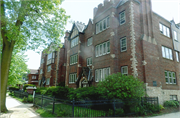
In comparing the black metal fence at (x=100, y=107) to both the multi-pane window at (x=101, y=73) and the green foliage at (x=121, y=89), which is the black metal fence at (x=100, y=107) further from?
the multi-pane window at (x=101, y=73)

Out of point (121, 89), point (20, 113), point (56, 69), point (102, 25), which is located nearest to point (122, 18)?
point (102, 25)

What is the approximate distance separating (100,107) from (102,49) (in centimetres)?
854

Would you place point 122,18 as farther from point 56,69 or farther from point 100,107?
point 56,69

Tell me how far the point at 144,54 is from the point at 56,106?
1055cm

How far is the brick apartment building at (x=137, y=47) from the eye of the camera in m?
14.9

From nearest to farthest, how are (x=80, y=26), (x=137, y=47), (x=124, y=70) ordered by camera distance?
(x=137, y=47) → (x=124, y=70) → (x=80, y=26)

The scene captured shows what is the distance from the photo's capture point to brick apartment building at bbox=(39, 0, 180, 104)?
14867mm

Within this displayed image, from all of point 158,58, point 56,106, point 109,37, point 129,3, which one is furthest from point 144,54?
point 56,106

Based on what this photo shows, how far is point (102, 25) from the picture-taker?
18641 millimetres

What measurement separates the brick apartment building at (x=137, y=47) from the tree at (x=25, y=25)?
618cm

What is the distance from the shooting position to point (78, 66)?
2272 centimetres

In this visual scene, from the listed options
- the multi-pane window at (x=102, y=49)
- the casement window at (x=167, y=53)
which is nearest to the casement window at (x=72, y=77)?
the multi-pane window at (x=102, y=49)

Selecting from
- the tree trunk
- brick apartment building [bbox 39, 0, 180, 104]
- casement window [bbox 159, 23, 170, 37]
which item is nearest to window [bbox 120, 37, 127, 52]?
brick apartment building [bbox 39, 0, 180, 104]

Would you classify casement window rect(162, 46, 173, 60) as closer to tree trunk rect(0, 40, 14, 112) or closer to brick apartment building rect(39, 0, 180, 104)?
brick apartment building rect(39, 0, 180, 104)
